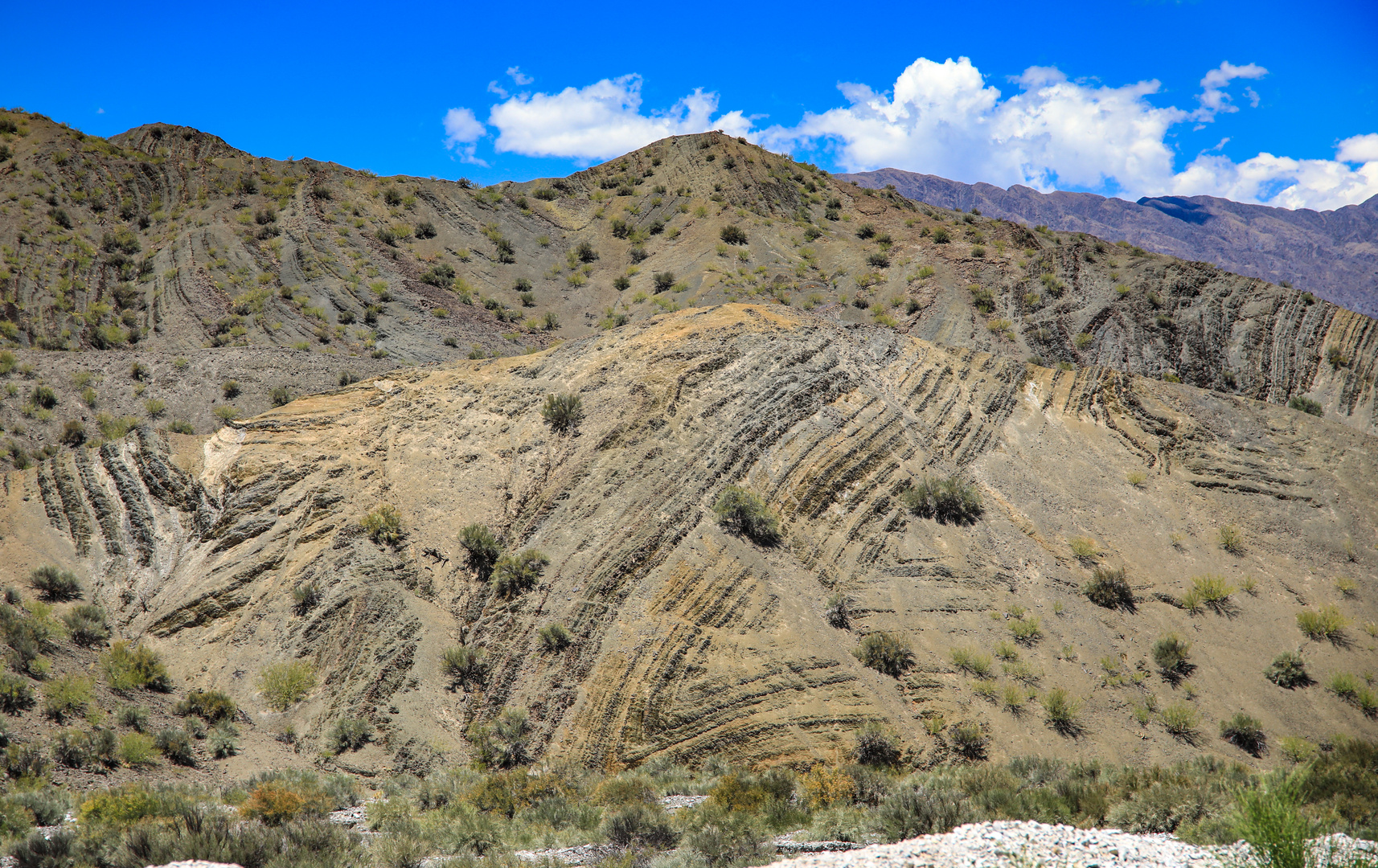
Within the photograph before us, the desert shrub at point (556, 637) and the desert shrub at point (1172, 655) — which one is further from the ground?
the desert shrub at point (556, 637)

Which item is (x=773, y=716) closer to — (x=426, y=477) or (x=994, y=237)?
(x=426, y=477)

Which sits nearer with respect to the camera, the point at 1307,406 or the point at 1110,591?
the point at 1110,591

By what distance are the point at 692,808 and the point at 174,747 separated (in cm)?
938

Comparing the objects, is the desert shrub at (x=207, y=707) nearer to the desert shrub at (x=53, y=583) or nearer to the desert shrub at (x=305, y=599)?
the desert shrub at (x=305, y=599)

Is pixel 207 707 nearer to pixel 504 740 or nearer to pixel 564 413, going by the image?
pixel 504 740

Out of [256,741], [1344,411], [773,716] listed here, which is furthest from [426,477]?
[1344,411]

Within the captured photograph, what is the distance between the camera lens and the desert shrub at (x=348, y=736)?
13.6m

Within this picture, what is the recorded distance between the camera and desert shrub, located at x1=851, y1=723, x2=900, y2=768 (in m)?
11.9

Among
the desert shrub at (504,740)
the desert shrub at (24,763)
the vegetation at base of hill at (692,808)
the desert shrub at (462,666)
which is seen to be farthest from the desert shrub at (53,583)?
the desert shrub at (504,740)

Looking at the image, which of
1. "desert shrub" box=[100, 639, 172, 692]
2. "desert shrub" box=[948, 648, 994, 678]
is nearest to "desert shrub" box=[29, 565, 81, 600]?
"desert shrub" box=[100, 639, 172, 692]

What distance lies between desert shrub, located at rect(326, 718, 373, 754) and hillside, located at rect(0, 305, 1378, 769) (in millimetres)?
315

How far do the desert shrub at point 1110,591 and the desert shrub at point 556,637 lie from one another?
36.9 feet

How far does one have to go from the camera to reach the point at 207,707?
14.0 meters

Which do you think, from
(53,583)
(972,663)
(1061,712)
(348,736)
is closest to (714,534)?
(972,663)
